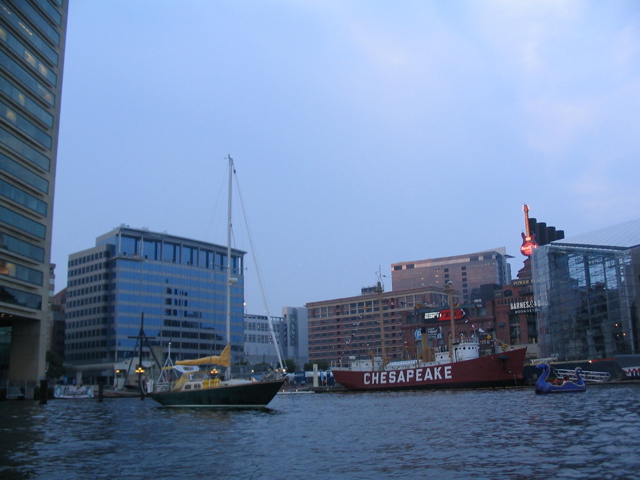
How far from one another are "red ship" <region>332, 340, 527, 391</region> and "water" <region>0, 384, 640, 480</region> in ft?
→ 155

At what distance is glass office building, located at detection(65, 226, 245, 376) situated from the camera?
14450 centimetres

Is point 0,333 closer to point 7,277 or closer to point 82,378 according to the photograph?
point 7,277

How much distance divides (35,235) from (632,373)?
78946 mm

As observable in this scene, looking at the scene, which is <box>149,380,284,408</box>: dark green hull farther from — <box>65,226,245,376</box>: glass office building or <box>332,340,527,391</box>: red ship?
<box>65,226,245,376</box>: glass office building

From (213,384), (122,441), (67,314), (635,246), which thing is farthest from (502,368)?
(67,314)

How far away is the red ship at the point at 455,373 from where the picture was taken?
86.6m

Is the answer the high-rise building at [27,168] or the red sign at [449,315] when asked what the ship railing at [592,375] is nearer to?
the red sign at [449,315]

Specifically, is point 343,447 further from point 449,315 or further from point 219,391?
point 449,315

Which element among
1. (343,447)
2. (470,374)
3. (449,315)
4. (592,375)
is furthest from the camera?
(449,315)

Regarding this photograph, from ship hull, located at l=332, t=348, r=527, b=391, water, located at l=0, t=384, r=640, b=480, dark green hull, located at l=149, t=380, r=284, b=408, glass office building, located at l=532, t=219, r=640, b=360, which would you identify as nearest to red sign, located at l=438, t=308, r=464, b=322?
glass office building, located at l=532, t=219, r=640, b=360

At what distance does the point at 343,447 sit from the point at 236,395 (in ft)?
73.7

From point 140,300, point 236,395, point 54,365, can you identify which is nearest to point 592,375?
point 236,395

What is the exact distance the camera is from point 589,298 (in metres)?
103

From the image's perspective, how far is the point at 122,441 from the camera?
95.1 feet
